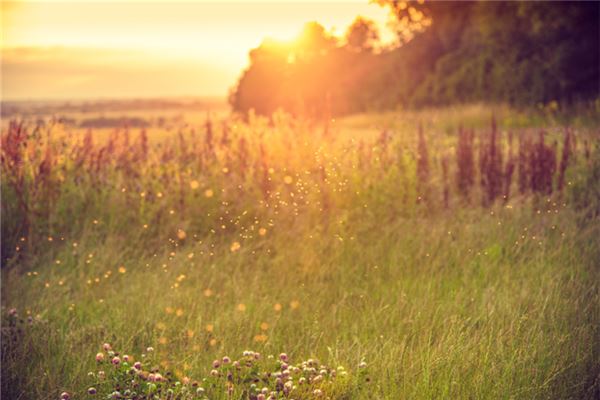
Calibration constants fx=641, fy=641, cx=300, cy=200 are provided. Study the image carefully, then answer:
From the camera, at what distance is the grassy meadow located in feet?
10.5

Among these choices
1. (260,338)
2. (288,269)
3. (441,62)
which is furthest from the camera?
(441,62)

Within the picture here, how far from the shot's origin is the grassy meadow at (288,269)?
3207mm

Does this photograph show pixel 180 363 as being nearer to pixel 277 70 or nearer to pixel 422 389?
pixel 422 389

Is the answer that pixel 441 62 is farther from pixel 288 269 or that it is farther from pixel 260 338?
pixel 260 338

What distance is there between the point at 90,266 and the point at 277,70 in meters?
32.5

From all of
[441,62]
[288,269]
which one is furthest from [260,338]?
[441,62]

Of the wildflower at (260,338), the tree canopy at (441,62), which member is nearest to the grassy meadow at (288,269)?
the wildflower at (260,338)

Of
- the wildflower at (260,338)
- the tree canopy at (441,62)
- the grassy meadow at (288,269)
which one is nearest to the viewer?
the grassy meadow at (288,269)

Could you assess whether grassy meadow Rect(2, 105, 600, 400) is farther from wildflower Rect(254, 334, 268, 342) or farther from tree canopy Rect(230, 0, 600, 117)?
tree canopy Rect(230, 0, 600, 117)

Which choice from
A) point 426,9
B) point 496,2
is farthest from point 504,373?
point 426,9

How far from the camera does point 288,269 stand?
15.4 feet

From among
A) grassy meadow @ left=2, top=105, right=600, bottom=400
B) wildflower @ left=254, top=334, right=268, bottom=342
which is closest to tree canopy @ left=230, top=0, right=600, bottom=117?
grassy meadow @ left=2, top=105, right=600, bottom=400

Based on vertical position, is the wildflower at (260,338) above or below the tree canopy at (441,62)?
below

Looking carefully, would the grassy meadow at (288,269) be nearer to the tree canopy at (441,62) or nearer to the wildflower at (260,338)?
the wildflower at (260,338)
